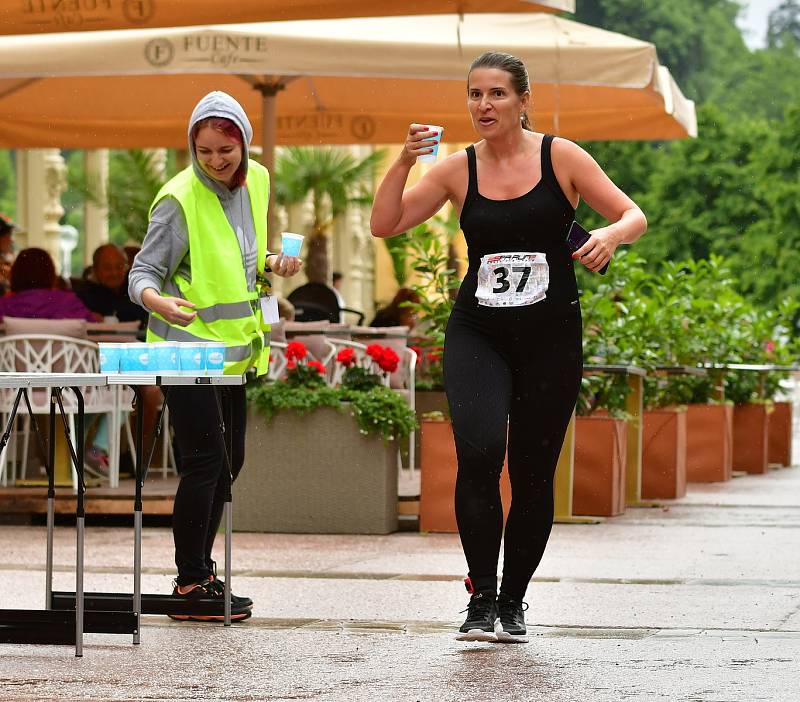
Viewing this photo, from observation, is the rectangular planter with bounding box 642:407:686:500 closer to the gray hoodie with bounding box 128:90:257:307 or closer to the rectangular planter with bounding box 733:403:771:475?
the rectangular planter with bounding box 733:403:771:475

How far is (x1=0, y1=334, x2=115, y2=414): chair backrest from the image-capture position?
9.63 m

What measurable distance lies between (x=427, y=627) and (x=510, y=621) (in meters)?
0.42

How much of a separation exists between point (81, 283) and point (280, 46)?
3.44 m

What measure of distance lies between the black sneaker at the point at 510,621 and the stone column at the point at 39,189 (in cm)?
1873

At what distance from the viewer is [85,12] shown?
841 cm

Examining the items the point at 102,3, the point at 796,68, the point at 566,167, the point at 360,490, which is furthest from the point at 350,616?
the point at 796,68

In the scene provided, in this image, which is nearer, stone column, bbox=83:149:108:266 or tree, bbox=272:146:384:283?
stone column, bbox=83:149:108:266

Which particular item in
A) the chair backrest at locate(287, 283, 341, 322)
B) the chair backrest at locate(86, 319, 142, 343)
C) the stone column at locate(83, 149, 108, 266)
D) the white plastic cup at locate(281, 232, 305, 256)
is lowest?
the chair backrest at locate(86, 319, 142, 343)

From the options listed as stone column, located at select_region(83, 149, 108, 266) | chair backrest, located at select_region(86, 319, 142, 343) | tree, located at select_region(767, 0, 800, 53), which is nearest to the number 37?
chair backrest, located at select_region(86, 319, 142, 343)

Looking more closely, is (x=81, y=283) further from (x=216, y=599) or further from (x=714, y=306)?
(x=216, y=599)

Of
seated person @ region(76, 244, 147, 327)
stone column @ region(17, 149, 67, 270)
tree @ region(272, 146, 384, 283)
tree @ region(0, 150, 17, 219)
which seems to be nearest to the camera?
seated person @ region(76, 244, 147, 327)

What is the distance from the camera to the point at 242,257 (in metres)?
6.07

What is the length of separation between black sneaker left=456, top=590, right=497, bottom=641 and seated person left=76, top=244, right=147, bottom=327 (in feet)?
23.3

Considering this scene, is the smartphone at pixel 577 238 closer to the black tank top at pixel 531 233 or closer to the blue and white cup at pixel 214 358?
the black tank top at pixel 531 233
